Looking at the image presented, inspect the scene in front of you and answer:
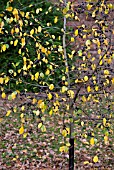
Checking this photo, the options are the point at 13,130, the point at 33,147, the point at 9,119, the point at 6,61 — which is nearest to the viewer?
the point at 33,147

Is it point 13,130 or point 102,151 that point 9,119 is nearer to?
point 13,130

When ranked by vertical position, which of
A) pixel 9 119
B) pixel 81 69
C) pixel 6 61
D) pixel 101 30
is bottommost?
pixel 9 119

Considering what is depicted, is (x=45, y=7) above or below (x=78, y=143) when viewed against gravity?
above

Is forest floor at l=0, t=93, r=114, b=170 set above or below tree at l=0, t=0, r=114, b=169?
below

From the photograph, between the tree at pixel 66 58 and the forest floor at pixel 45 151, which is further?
the forest floor at pixel 45 151

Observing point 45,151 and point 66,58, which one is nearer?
point 66,58

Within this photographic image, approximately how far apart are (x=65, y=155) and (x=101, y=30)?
2132 millimetres

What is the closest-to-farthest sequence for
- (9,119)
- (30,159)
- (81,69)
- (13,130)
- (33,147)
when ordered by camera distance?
(81,69), (30,159), (33,147), (13,130), (9,119)

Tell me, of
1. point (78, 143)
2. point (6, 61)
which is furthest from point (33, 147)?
point (6, 61)

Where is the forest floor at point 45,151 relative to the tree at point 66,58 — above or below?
below

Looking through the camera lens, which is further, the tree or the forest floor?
the forest floor

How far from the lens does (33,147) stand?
438 cm

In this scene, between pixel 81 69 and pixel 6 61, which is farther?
pixel 6 61

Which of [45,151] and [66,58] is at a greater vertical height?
[66,58]
